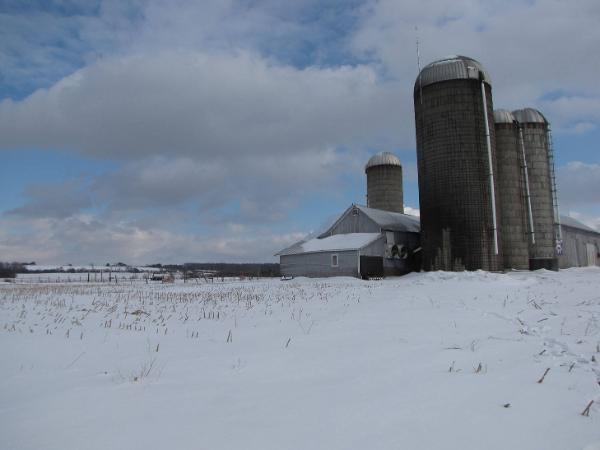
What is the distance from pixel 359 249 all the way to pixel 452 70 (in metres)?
14.4

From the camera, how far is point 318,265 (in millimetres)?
37219

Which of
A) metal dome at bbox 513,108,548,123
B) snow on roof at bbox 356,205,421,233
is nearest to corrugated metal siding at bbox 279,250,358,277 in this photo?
snow on roof at bbox 356,205,421,233

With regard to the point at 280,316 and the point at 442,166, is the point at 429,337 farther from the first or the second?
the point at 442,166

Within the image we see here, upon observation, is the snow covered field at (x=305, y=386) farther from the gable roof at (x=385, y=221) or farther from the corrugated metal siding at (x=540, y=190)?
the corrugated metal siding at (x=540, y=190)

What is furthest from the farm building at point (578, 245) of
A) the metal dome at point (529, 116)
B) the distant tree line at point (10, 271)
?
the distant tree line at point (10, 271)

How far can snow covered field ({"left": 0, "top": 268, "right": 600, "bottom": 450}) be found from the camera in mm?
3371

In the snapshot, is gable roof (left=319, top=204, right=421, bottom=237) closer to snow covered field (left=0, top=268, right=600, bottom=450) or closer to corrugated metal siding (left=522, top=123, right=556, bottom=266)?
corrugated metal siding (left=522, top=123, right=556, bottom=266)

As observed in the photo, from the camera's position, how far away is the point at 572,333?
7.63 meters

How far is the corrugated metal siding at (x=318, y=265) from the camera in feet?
115

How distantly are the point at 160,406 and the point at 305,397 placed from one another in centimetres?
126

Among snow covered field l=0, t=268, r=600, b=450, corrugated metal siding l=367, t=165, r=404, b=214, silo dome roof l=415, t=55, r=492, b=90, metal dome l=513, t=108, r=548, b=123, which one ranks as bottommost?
snow covered field l=0, t=268, r=600, b=450

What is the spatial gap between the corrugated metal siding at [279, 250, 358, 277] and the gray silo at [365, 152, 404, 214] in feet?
48.3

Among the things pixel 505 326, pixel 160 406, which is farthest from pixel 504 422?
pixel 505 326

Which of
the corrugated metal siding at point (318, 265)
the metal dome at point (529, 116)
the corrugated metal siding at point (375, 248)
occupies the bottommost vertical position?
the corrugated metal siding at point (318, 265)
